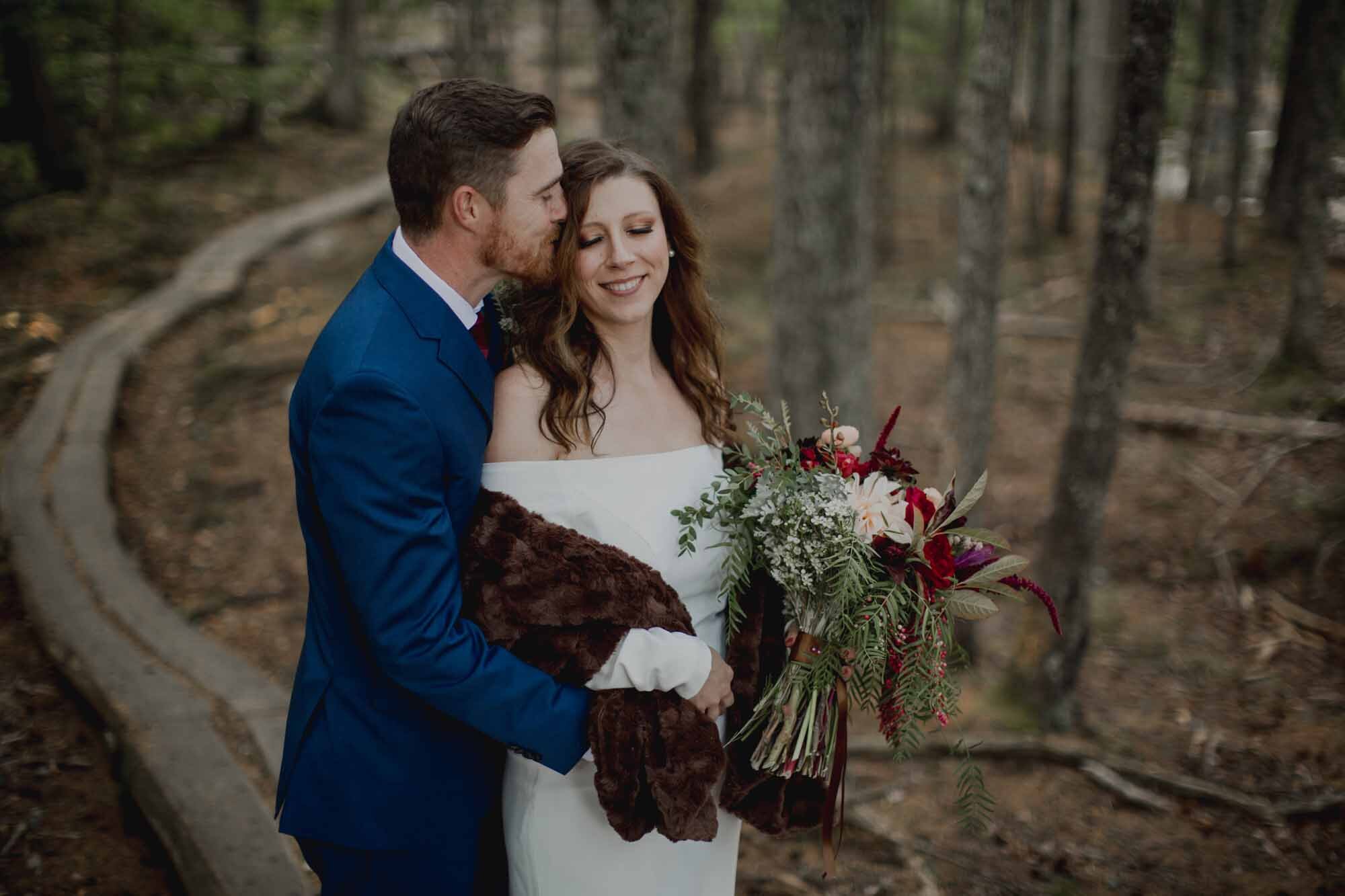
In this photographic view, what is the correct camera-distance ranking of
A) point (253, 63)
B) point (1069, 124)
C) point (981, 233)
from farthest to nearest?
1. point (253, 63)
2. point (1069, 124)
3. point (981, 233)

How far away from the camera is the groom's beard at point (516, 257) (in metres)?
2.14

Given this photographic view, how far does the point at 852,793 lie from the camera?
4.60 m

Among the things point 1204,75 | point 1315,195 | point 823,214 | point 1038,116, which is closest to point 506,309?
point 823,214

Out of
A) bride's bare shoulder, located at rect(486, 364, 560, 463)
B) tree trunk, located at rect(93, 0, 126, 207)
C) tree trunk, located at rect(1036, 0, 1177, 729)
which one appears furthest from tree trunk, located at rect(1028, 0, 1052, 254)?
bride's bare shoulder, located at rect(486, 364, 560, 463)

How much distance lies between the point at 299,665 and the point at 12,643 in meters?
2.75

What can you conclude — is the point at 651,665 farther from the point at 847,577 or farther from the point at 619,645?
the point at 847,577

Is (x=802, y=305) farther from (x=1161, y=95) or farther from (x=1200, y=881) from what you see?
(x=1200, y=881)

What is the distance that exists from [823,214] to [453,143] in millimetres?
4316

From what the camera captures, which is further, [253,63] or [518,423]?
[253,63]

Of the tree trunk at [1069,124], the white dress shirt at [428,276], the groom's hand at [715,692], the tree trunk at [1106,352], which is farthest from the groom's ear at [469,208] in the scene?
the tree trunk at [1069,124]

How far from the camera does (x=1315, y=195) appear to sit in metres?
7.28

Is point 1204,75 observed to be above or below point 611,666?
above

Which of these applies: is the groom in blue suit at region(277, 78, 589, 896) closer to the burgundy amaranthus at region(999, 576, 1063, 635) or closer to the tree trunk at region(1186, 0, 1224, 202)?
the burgundy amaranthus at region(999, 576, 1063, 635)

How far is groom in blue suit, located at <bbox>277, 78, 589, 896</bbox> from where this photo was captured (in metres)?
1.88
